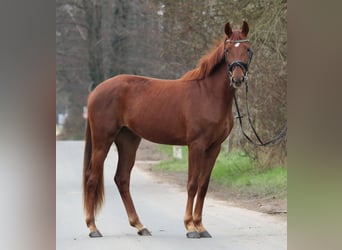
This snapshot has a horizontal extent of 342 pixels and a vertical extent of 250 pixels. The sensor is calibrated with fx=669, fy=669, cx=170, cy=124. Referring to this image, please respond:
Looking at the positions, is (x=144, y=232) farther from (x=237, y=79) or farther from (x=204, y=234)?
(x=237, y=79)

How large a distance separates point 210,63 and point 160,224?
1.33 meters

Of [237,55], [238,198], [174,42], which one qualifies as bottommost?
[238,198]

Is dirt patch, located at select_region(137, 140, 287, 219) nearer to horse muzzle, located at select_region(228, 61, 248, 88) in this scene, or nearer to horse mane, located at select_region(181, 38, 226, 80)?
horse mane, located at select_region(181, 38, 226, 80)

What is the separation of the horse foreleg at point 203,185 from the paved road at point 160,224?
93 millimetres

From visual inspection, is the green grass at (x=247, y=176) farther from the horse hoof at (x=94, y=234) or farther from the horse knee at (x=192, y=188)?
the horse hoof at (x=94, y=234)

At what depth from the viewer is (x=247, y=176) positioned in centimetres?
703

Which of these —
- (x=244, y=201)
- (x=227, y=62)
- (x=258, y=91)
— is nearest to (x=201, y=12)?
(x=258, y=91)

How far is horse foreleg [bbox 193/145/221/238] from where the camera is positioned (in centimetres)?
404

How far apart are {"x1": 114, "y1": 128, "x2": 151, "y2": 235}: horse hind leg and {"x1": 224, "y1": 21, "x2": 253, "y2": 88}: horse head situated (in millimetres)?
866

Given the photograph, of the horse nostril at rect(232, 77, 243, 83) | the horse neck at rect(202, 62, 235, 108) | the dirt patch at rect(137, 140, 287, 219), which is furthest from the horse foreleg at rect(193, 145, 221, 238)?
the dirt patch at rect(137, 140, 287, 219)

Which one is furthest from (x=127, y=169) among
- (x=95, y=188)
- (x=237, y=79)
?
(x=237, y=79)

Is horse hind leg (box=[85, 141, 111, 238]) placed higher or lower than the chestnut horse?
lower
